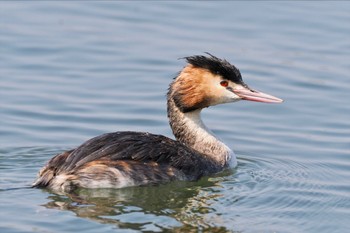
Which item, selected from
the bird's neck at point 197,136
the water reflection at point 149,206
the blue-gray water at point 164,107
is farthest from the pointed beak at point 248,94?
the water reflection at point 149,206

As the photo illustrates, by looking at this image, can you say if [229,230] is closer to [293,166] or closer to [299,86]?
[293,166]

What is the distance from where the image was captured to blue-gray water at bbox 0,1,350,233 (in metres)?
10.4

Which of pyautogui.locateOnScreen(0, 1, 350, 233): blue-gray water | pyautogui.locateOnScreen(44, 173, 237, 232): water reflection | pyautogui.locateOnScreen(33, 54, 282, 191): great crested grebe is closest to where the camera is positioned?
pyautogui.locateOnScreen(44, 173, 237, 232): water reflection

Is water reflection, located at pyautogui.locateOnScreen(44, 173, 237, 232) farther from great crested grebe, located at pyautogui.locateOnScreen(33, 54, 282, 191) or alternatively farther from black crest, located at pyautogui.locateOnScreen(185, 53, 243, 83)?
black crest, located at pyautogui.locateOnScreen(185, 53, 243, 83)

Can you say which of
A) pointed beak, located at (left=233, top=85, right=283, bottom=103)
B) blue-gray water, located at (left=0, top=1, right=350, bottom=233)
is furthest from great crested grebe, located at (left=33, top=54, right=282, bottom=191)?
blue-gray water, located at (left=0, top=1, right=350, bottom=233)

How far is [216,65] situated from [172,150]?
1.12 meters

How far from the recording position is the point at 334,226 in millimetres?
10312

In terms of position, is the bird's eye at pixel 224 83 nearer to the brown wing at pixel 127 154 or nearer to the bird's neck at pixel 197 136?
the bird's neck at pixel 197 136

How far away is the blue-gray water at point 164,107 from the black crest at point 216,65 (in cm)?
99

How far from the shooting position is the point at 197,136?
40.0ft

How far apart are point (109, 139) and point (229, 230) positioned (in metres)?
1.69

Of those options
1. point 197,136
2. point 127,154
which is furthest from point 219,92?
point 127,154

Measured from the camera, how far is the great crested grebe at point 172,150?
35.4 ft

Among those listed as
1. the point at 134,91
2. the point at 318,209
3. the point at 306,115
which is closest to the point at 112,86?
the point at 134,91
